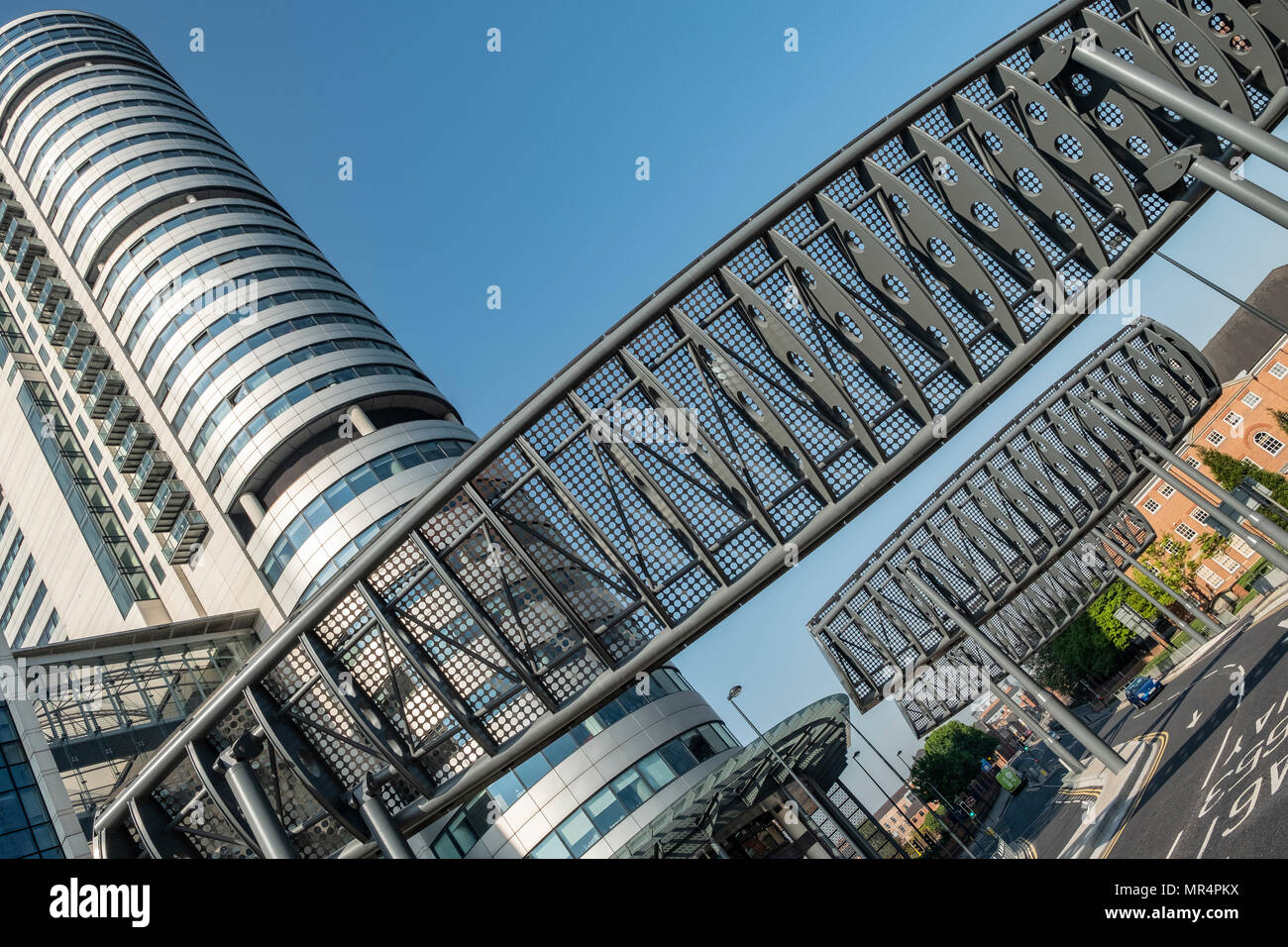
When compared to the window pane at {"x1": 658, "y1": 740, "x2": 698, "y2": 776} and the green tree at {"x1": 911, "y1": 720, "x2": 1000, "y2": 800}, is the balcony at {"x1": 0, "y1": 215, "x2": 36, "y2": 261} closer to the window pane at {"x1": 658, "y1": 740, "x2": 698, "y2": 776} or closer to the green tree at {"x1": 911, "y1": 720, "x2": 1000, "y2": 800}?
the window pane at {"x1": 658, "y1": 740, "x2": 698, "y2": 776}

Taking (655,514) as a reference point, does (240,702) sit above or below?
above

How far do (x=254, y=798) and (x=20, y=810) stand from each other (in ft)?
49.0

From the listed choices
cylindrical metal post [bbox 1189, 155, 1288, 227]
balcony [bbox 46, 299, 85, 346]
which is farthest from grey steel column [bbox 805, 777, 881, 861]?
balcony [bbox 46, 299, 85, 346]

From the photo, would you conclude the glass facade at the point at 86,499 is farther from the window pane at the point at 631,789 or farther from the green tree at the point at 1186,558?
the green tree at the point at 1186,558

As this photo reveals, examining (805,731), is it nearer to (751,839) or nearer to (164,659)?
(751,839)

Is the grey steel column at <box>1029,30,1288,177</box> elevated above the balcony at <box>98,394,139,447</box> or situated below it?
below

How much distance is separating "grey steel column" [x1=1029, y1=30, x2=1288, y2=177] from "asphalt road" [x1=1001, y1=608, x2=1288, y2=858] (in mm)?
9377

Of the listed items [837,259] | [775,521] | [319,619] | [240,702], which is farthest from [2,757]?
[837,259]

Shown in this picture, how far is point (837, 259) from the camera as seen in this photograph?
11.6 meters

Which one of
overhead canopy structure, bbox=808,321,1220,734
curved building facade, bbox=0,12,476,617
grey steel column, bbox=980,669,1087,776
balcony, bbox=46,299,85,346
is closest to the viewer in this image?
overhead canopy structure, bbox=808,321,1220,734

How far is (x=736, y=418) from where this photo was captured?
11.3 m

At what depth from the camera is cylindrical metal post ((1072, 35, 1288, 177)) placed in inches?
308
